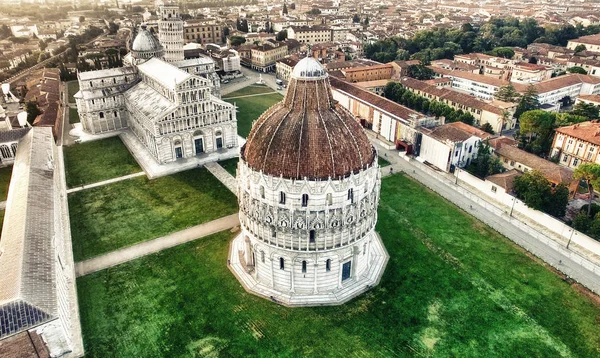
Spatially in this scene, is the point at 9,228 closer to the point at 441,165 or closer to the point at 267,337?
the point at 267,337

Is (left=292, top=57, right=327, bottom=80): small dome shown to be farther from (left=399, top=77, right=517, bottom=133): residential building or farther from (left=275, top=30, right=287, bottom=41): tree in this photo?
(left=275, top=30, right=287, bottom=41): tree

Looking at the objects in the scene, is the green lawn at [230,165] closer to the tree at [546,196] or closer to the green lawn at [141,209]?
the green lawn at [141,209]

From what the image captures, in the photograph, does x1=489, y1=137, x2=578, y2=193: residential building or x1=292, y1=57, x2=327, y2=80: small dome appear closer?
x1=292, y1=57, x2=327, y2=80: small dome

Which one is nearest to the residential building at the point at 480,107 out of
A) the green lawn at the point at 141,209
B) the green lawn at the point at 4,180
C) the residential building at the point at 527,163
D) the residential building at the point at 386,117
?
the residential building at the point at 527,163

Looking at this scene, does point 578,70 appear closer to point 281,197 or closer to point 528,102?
point 528,102

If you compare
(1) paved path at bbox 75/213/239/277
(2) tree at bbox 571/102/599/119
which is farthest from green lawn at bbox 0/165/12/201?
(2) tree at bbox 571/102/599/119

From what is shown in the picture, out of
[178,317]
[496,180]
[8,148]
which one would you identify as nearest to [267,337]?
[178,317]

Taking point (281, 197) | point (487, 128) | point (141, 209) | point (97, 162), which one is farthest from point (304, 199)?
point (487, 128)
